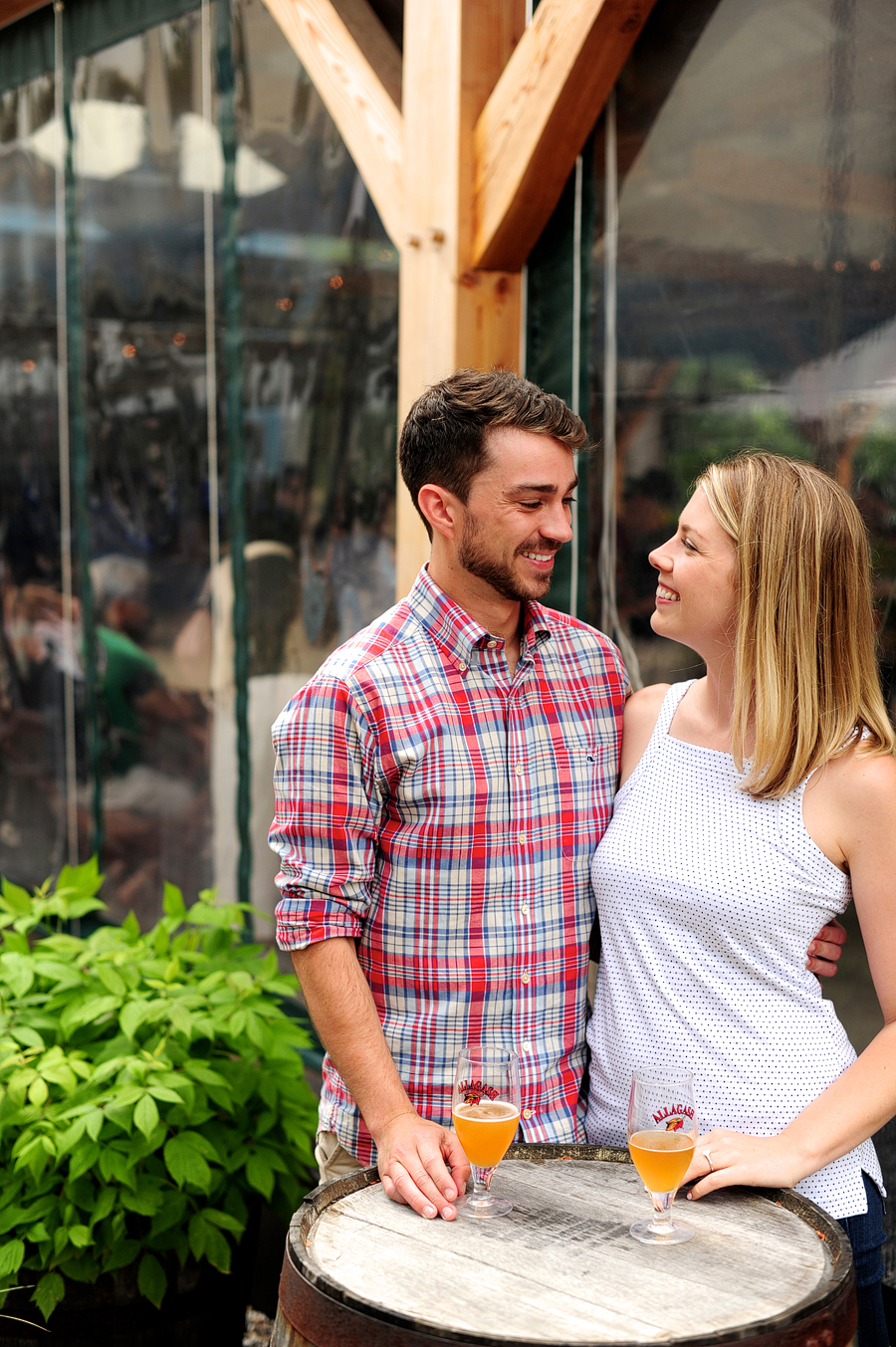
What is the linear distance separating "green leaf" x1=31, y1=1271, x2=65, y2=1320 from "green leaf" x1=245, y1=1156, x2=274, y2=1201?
1.19 ft

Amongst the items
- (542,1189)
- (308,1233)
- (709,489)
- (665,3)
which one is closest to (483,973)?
(542,1189)

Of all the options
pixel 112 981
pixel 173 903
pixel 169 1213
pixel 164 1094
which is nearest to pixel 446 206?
pixel 173 903

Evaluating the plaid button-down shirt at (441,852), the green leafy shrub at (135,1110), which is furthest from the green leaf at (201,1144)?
the plaid button-down shirt at (441,852)

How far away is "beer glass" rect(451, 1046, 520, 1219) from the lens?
1.49m

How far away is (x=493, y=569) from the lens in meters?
1.91

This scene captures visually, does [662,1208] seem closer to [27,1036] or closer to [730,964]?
[730,964]

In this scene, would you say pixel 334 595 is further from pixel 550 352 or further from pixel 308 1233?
pixel 308 1233

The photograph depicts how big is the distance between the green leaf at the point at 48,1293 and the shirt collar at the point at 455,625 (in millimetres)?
1347

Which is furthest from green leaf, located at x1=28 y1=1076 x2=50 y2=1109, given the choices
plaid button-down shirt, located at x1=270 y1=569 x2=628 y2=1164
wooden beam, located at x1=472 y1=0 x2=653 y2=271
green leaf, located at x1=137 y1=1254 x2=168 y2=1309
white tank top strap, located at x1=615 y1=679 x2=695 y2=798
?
wooden beam, located at x1=472 y1=0 x2=653 y2=271

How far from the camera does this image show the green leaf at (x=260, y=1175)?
2.44m

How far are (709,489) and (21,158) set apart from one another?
12.2 feet

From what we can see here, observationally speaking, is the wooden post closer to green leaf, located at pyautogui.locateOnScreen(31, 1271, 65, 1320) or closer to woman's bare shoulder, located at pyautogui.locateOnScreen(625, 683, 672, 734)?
woman's bare shoulder, located at pyautogui.locateOnScreen(625, 683, 672, 734)

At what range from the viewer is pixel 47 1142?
2281 mm

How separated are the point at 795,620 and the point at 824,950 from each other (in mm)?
435
